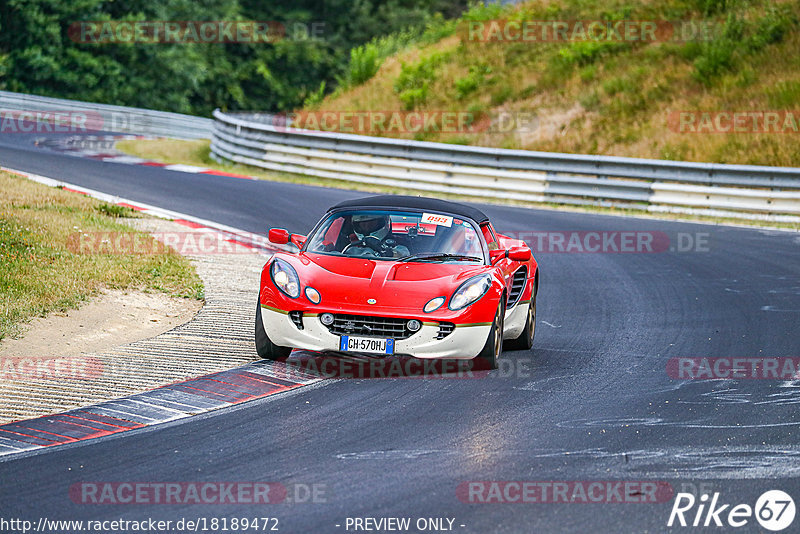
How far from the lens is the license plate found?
27.9 ft

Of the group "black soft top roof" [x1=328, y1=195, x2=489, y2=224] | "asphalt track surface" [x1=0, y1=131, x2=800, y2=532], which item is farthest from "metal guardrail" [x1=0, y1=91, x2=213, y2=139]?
"black soft top roof" [x1=328, y1=195, x2=489, y2=224]

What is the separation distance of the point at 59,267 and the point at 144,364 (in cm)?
383

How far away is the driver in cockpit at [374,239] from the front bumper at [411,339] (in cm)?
112

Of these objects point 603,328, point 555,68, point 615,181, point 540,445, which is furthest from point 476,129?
point 540,445

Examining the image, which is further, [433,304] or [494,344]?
[494,344]

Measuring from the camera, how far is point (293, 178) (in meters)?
25.0

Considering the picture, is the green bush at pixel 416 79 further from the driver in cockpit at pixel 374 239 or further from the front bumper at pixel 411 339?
the front bumper at pixel 411 339

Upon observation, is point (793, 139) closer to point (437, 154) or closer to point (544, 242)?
point (437, 154)

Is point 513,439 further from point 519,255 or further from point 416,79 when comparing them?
point 416,79

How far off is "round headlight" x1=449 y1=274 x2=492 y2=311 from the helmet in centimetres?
115

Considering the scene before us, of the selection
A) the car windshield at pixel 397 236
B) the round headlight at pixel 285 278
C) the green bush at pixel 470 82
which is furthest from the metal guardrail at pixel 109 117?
the round headlight at pixel 285 278

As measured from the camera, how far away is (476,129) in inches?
1138

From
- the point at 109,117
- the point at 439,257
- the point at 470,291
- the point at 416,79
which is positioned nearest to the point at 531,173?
the point at 416,79

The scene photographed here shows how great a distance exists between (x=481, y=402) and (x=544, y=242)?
30.8 feet
